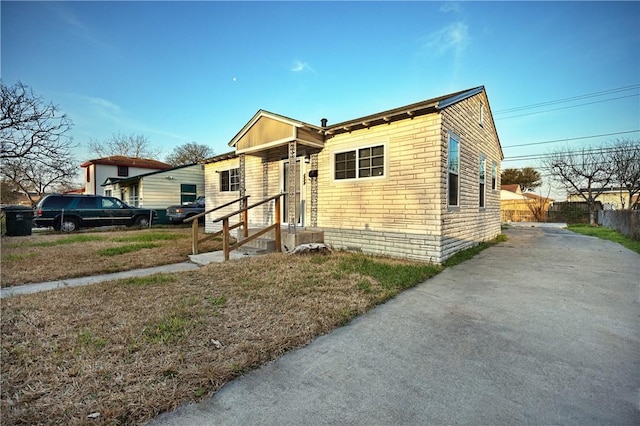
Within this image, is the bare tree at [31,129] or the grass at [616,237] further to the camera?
the bare tree at [31,129]

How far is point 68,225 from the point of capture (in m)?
13.1

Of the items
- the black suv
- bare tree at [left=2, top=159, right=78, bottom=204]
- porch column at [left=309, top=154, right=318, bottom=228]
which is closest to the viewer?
porch column at [left=309, top=154, right=318, bottom=228]

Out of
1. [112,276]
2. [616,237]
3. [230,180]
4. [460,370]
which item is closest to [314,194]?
[230,180]

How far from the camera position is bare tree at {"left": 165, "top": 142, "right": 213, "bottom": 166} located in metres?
36.4

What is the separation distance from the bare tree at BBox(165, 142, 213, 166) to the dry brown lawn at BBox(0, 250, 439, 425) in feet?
114

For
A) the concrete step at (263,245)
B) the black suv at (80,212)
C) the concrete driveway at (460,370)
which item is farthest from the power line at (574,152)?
the black suv at (80,212)

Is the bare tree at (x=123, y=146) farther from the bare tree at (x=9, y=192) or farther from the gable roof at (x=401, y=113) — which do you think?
the gable roof at (x=401, y=113)

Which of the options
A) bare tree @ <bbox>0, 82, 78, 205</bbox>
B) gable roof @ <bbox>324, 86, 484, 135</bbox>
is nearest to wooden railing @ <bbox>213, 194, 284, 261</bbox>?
gable roof @ <bbox>324, 86, 484, 135</bbox>

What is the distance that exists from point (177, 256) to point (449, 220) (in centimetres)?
680

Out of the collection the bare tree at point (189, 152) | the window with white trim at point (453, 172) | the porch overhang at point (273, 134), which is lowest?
the window with white trim at point (453, 172)

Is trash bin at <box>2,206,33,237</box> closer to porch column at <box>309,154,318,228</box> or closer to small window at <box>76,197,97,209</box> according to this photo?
small window at <box>76,197,97,209</box>

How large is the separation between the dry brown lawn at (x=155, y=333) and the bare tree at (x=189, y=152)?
34.9 metres

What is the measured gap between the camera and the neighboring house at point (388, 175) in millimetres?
6352

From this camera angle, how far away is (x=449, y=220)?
675cm
